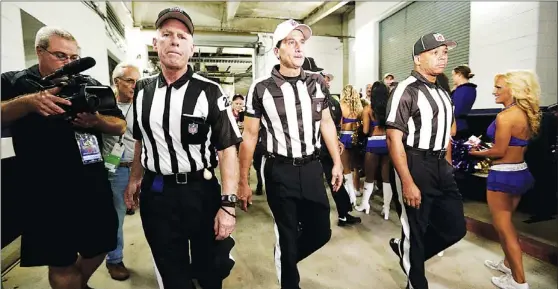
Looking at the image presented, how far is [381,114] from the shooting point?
4.16 metres

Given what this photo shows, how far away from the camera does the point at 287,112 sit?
7.14 feet

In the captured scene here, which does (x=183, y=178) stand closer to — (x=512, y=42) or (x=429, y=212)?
(x=429, y=212)

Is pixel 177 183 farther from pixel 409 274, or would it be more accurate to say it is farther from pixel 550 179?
pixel 550 179

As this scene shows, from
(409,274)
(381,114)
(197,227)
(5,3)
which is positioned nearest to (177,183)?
(197,227)

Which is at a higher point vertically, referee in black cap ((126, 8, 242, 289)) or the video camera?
the video camera

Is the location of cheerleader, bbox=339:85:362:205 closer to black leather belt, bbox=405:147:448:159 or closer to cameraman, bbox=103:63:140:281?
black leather belt, bbox=405:147:448:159

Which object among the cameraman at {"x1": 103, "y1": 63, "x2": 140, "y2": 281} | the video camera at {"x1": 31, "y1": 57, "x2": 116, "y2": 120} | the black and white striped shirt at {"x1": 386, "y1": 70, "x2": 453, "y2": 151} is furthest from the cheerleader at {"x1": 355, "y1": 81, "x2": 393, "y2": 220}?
the video camera at {"x1": 31, "y1": 57, "x2": 116, "y2": 120}

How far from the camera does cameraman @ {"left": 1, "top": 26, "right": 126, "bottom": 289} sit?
5.55ft

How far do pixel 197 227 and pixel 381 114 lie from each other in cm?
315

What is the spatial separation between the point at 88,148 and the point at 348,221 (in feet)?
10.0

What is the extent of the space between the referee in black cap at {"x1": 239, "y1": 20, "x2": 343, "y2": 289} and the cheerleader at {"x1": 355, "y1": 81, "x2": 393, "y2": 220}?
83.6 inches

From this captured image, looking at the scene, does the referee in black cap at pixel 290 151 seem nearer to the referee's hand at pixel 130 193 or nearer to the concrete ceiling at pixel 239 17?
the referee's hand at pixel 130 193

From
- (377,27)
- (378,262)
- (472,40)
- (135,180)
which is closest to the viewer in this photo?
(135,180)

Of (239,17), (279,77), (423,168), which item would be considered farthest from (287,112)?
(239,17)
